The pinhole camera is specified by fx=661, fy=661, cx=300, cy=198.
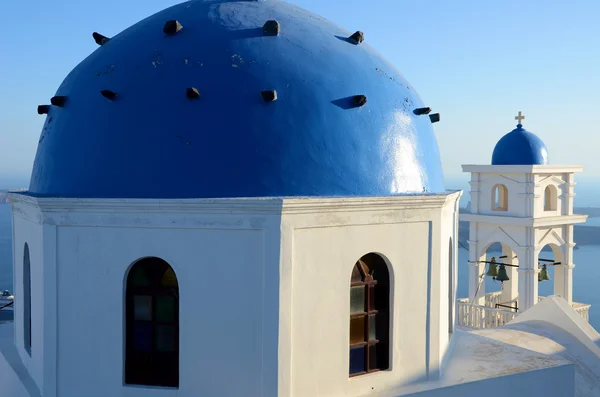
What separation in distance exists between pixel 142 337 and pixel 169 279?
2.33 ft

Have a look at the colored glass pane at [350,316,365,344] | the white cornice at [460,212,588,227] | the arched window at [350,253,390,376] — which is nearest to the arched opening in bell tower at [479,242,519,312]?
the white cornice at [460,212,588,227]

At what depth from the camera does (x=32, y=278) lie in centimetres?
754

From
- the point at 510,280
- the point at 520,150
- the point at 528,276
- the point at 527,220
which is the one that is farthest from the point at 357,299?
the point at 510,280

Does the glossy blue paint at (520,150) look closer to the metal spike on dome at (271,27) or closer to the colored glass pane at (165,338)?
the metal spike on dome at (271,27)

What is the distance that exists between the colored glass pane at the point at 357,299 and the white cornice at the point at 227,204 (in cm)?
96

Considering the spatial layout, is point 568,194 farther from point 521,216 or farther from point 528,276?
point 528,276

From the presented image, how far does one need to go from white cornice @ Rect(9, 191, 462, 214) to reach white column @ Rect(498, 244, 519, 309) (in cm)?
969

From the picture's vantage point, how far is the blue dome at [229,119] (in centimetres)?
678

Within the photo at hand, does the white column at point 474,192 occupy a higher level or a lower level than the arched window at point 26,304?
higher

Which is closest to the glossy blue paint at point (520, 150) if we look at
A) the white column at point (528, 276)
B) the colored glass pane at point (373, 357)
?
the white column at point (528, 276)

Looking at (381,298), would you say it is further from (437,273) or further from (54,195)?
(54,195)

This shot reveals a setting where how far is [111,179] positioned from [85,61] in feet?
7.42

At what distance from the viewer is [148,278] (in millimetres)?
6945

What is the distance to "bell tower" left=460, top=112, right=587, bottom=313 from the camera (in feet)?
47.5
